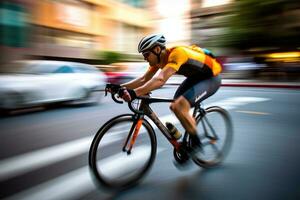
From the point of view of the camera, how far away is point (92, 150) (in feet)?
11.5

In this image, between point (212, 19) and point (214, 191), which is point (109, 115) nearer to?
point (214, 191)

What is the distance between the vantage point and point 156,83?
11.6 ft

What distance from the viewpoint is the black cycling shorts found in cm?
395

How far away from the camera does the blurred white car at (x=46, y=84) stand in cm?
828

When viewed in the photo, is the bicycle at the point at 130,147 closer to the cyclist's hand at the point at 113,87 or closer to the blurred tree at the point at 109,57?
the cyclist's hand at the point at 113,87

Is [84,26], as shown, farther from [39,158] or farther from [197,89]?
Answer: [197,89]

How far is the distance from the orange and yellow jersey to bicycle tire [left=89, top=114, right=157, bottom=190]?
767 mm

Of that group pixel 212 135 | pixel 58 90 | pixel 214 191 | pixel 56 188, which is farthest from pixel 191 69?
pixel 58 90

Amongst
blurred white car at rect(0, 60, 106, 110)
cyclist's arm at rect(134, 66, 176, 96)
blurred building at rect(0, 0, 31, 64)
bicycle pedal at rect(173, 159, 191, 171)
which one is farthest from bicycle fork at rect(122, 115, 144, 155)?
blurred building at rect(0, 0, 31, 64)

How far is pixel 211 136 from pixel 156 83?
145 centimetres

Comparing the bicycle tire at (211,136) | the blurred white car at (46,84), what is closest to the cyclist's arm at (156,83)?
the bicycle tire at (211,136)

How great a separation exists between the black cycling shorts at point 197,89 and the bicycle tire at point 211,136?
391 millimetres

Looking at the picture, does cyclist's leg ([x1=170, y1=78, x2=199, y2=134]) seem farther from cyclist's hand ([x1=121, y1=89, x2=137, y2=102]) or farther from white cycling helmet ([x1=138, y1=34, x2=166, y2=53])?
white cycling helmet ([x1=138, y1=34, x2=166, y2=53])

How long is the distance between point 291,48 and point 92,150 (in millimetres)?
21536
